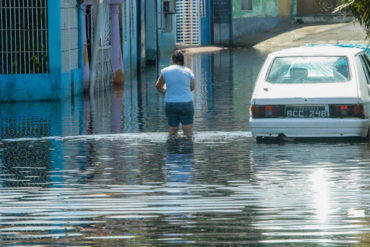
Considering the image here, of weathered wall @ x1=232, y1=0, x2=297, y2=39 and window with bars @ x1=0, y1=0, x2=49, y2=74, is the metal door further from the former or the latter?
window with bars @ x1=0, y1=0, x2=49, y2=74

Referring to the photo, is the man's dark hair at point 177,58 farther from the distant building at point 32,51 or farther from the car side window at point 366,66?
the distant building at point 32,51

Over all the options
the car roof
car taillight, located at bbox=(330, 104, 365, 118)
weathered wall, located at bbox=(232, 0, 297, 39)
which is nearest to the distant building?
the car roof

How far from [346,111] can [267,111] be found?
0.99 m

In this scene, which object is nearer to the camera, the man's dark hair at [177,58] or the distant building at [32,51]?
the man's dark hair at [177,58]

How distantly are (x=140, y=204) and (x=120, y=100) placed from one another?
599 inches

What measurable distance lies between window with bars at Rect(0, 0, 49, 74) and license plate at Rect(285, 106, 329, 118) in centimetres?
1140

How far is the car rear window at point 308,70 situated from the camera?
14203mm

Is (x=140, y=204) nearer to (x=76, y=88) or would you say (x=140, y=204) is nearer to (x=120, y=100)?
(x=120, y=100)

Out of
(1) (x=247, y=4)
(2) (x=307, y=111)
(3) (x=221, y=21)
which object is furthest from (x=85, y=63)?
(1) (x=247, y=4)

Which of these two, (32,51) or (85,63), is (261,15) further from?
(32,51)

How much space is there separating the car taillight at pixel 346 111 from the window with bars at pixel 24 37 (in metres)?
11.7

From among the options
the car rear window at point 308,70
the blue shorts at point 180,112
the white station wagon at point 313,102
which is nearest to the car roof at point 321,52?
the car rear window at point 308,70

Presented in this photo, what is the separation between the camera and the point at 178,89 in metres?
14.9

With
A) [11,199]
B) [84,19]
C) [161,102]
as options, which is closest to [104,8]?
[84,19]
